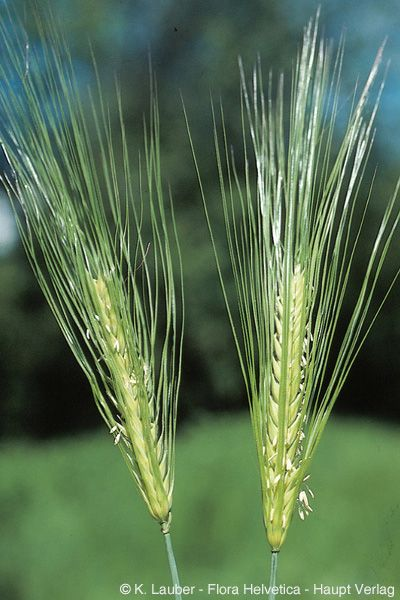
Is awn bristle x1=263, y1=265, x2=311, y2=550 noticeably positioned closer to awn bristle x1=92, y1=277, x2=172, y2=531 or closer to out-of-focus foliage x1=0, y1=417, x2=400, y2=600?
awn bristle x1=92, y1=277, x2=172, y2=531

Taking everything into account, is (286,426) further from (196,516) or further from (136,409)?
(196,516)

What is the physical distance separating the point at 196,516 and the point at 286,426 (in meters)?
1.34

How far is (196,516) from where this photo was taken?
2.12 metres

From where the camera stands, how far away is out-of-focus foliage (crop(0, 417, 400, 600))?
1.92 metres

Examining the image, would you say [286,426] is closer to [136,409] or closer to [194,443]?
[136,409]

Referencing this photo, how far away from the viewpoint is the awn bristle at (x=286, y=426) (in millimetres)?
864

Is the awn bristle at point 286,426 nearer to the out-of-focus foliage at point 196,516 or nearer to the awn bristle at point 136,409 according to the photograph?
the awn bristle at point 136,409

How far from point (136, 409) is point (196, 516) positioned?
50.8 inches

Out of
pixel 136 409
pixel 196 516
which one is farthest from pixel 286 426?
pixel 196 516

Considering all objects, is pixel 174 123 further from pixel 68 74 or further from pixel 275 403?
pixel 275 403

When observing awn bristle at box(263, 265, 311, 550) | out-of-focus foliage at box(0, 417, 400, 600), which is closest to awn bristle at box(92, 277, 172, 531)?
awn bristle at box(263, 265, 311, 550)

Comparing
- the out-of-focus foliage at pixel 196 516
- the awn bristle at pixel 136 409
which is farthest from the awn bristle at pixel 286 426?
the out-of-focus foliage at pixel 196 516

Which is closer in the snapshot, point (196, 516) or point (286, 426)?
point (286, 426)

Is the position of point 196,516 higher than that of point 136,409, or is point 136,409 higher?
point 136,409
